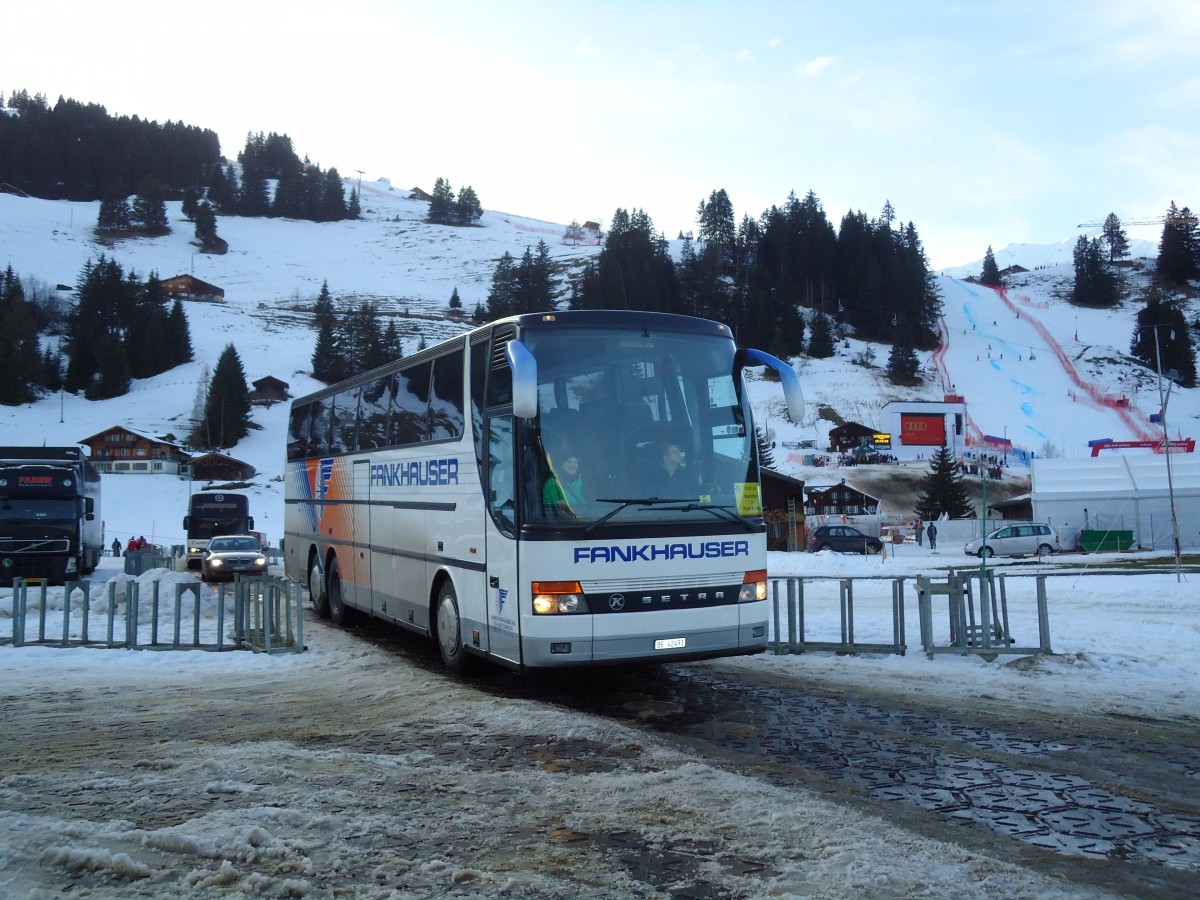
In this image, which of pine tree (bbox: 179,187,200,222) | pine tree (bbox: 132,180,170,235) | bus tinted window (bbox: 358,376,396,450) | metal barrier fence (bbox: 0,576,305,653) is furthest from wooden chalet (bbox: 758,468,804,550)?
pine tree (bbox: 179,187,200,222)

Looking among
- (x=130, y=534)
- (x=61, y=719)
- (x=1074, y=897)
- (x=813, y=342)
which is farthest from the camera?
(x=813, y=342)

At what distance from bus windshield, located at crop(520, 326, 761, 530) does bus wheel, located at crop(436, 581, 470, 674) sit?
2281 mm

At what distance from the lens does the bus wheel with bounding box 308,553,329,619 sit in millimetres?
16875

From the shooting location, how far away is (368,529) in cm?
1388

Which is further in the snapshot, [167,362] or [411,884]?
[167,362]

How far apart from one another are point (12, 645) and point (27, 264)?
6201 inches

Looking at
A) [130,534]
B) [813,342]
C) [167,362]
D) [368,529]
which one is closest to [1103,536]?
[368,529]

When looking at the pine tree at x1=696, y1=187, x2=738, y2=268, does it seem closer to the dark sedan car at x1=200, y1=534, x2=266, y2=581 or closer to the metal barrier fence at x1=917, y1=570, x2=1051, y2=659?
the dark sedan car at x1=200, y1=534, x2=266, y2=581

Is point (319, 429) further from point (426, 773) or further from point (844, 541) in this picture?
point (844, 541)

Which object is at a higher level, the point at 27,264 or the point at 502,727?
the point at 27,264

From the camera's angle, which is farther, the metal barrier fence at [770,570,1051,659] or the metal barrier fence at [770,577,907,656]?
the metal barrier fence at [770,577,907,656]

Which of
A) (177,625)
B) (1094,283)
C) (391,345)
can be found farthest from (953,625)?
(1094,283)

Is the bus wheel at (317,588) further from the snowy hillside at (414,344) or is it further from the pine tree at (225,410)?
the pine tree at (225,410)

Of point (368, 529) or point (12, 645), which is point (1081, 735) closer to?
point (368, 529)
